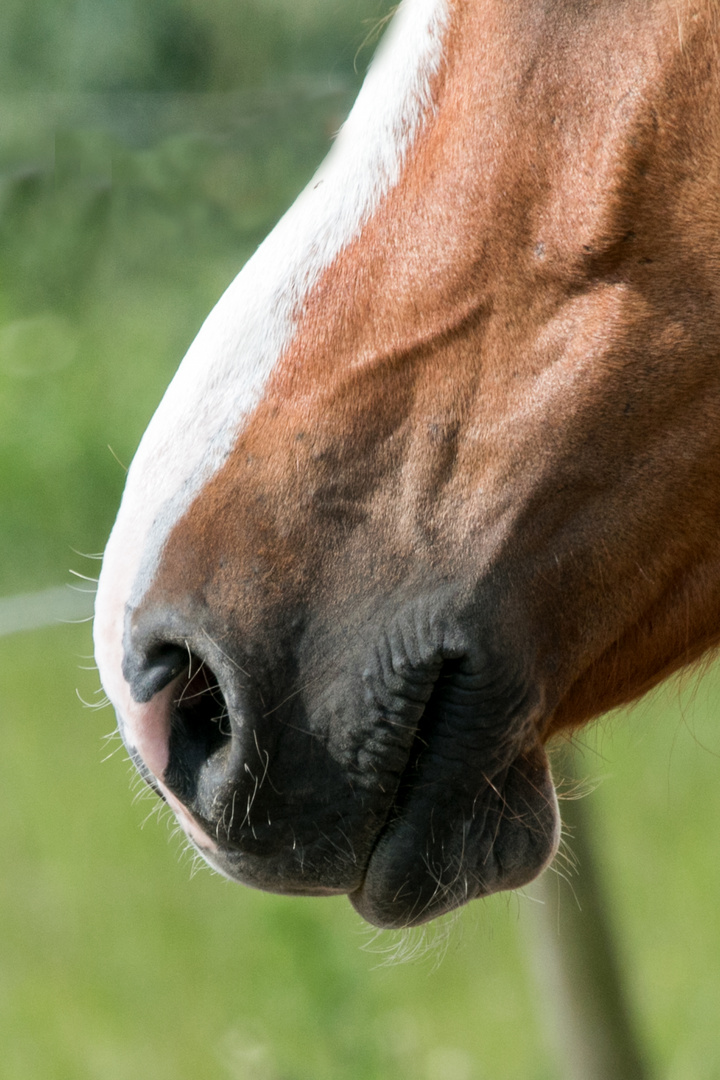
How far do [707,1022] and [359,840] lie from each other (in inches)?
80.2

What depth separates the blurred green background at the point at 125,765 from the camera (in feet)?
6.51

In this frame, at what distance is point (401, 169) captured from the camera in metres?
1.06

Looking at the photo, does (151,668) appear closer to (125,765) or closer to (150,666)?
(150,666)

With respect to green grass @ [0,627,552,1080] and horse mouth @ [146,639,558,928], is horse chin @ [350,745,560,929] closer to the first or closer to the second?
horse mouth @ [146,639,558,928]

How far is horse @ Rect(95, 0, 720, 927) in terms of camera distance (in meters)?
1.00

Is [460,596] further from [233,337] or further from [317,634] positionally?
[233,337]

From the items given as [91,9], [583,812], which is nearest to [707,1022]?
[583,812]

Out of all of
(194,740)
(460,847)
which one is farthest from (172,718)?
(460,847)

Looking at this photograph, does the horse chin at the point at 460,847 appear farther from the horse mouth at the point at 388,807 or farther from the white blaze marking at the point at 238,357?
the white blaze marking at the point at 238,357

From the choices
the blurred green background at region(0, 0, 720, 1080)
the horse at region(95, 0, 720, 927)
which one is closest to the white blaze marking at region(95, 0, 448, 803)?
the horse at region(95, 0, 720, 927)

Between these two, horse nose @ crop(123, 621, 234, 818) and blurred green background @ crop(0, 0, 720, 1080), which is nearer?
horse nose @ crop(123, 621, 234, 818)

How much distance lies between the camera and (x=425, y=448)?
103 cm

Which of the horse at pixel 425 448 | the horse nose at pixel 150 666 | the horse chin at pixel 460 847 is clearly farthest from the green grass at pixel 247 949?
A: the horse nose at pixel 150 666

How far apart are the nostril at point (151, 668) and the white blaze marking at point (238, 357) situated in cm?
1
